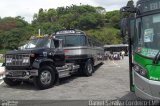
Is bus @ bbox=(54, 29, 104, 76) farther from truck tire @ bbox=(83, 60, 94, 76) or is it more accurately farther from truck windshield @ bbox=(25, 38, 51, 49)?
truck windshield @ bbox=(25, 38, 51, 49)

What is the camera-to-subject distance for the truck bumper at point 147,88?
876 centimetres

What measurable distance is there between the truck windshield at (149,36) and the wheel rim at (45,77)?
19.2 ft

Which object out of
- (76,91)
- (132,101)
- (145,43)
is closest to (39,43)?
Answer: (76,91)

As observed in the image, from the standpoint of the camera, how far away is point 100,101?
1130cm

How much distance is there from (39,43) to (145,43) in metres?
7.17

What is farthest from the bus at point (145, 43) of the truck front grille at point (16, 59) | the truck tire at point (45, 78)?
the truck front grille at point (16, 59)

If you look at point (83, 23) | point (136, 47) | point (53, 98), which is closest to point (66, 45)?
point (53, 98)

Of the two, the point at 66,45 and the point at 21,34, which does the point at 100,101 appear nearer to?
the point at 66,45

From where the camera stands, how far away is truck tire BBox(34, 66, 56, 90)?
14.2m

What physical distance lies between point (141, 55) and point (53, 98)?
13.3 feet

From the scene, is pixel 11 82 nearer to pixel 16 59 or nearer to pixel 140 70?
pixel 16 59

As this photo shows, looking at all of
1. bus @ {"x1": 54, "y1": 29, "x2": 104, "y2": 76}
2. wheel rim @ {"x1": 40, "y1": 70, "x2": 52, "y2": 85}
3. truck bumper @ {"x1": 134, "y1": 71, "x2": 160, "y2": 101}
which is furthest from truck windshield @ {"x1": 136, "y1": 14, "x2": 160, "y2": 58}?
bus @ {"x1": 54, "y1": 29, "x2": 104, "y2": 76}

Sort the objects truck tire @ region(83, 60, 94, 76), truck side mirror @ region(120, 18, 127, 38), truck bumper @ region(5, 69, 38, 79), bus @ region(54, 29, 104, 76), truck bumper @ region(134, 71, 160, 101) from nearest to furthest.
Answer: truck bumper @ region(134, 71, 160, 101)
truck side mirror @ region(120, 18, 127, 38)
truck bumper @ region(5, 69, 38, 79)
bus @ region(54, 29, 104, 76)
truck tire @ region(83, 60, 94, 76)

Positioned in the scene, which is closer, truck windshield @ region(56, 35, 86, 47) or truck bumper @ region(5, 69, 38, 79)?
truck bumper @ region(5, 69, 38, 79)
